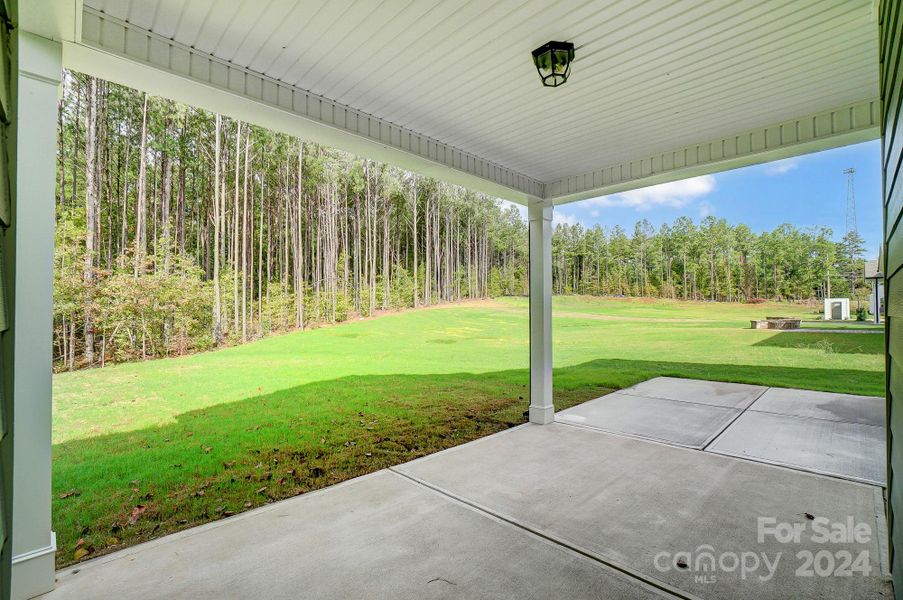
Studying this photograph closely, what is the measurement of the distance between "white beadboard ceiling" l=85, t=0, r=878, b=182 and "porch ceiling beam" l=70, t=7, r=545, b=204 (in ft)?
0.22

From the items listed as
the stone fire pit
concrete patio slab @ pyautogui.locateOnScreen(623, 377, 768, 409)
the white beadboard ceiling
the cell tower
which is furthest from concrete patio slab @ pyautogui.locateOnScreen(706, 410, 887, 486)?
the cell tower

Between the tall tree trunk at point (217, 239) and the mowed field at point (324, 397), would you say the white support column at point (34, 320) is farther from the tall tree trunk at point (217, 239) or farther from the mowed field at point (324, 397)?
the tall tree trunk at point (217, 239)

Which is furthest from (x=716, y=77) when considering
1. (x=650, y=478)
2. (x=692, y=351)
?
(x=692, y=351)

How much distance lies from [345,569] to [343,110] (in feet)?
9.29

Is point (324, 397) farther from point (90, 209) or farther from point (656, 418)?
point (656, 418)

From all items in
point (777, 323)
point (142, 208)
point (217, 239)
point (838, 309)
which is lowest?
point (777, 323)

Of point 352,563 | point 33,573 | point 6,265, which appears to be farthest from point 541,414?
point 6,265

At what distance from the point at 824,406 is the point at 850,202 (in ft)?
26.0

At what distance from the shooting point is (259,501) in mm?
3189

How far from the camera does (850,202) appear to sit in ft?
33.0

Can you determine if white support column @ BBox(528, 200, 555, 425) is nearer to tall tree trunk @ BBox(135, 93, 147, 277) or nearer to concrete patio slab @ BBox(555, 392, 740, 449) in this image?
concrete patio slab @ BBox(555, 392, 740, 449)

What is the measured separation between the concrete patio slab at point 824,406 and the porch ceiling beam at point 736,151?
135 inches

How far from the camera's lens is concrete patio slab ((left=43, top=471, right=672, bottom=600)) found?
1919 mm

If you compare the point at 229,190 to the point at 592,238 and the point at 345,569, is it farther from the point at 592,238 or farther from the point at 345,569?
the point at 592,238
